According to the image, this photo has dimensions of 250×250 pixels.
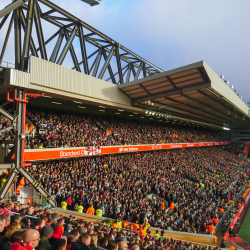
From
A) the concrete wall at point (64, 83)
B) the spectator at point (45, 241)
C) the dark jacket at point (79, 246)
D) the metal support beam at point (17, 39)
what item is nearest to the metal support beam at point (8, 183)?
the concrete wall at point (64, 83)

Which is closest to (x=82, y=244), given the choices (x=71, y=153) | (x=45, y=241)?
(x=45, y=241)

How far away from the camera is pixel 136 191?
626 inches

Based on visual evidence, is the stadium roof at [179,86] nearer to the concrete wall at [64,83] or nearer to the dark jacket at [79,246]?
the concrete wall at [64,83]

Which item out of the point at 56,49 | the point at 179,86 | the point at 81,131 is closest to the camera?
the point at 56,49

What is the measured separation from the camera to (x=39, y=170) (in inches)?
522

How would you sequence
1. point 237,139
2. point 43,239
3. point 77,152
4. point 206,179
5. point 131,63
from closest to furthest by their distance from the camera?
point 43,239 < point 77,152 < point 206,179 < point 131,63 < point 237,139

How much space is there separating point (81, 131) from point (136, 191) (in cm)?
654

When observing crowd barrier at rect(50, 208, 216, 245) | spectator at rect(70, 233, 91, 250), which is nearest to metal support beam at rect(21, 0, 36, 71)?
crowd barrier at rect(50, 208, 216, 245)

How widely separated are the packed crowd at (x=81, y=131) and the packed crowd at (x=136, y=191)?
1585 mm

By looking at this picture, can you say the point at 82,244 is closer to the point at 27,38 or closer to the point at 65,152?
the point at 65,152

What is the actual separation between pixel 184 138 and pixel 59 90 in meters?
25.2

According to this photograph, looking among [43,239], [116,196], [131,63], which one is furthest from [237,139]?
[43,239]

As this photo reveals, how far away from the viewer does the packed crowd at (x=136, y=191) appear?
12414mm

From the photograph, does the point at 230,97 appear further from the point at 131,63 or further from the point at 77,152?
the point at 77,152
